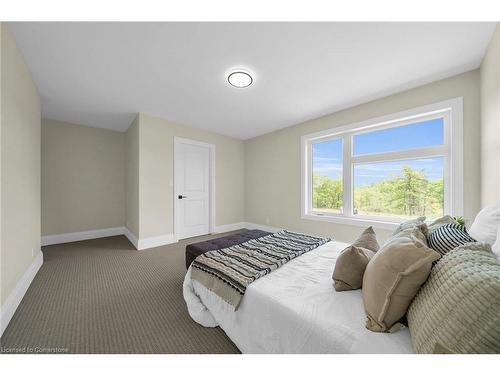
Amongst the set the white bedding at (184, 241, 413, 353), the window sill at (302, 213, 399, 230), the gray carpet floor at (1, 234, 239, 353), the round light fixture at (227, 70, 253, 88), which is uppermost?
the round light fixture at (227, 70, 253, 88)

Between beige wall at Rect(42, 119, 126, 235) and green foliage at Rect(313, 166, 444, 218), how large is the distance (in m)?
4.66

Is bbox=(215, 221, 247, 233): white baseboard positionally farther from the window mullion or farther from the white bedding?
the white bedding

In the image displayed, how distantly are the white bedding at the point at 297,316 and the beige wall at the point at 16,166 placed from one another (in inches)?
64.9

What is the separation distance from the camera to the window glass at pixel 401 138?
258 cm

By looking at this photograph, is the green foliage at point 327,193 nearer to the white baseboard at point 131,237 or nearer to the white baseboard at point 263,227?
the white baseboard at point 263,227

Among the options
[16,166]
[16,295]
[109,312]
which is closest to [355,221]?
[109,312]

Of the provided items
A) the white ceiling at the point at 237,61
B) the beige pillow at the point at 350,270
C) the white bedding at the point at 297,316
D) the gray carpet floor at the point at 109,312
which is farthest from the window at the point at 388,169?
the gray carpet floor at the point at 109,312

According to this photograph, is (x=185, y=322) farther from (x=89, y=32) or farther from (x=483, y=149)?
(x=483, y=149)

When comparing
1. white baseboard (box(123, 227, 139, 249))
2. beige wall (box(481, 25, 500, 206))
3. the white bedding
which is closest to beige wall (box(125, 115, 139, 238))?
white baseboard (box(123, 227, 139, 249))

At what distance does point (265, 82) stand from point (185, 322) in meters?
2.63

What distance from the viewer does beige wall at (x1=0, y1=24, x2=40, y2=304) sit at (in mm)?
1612
